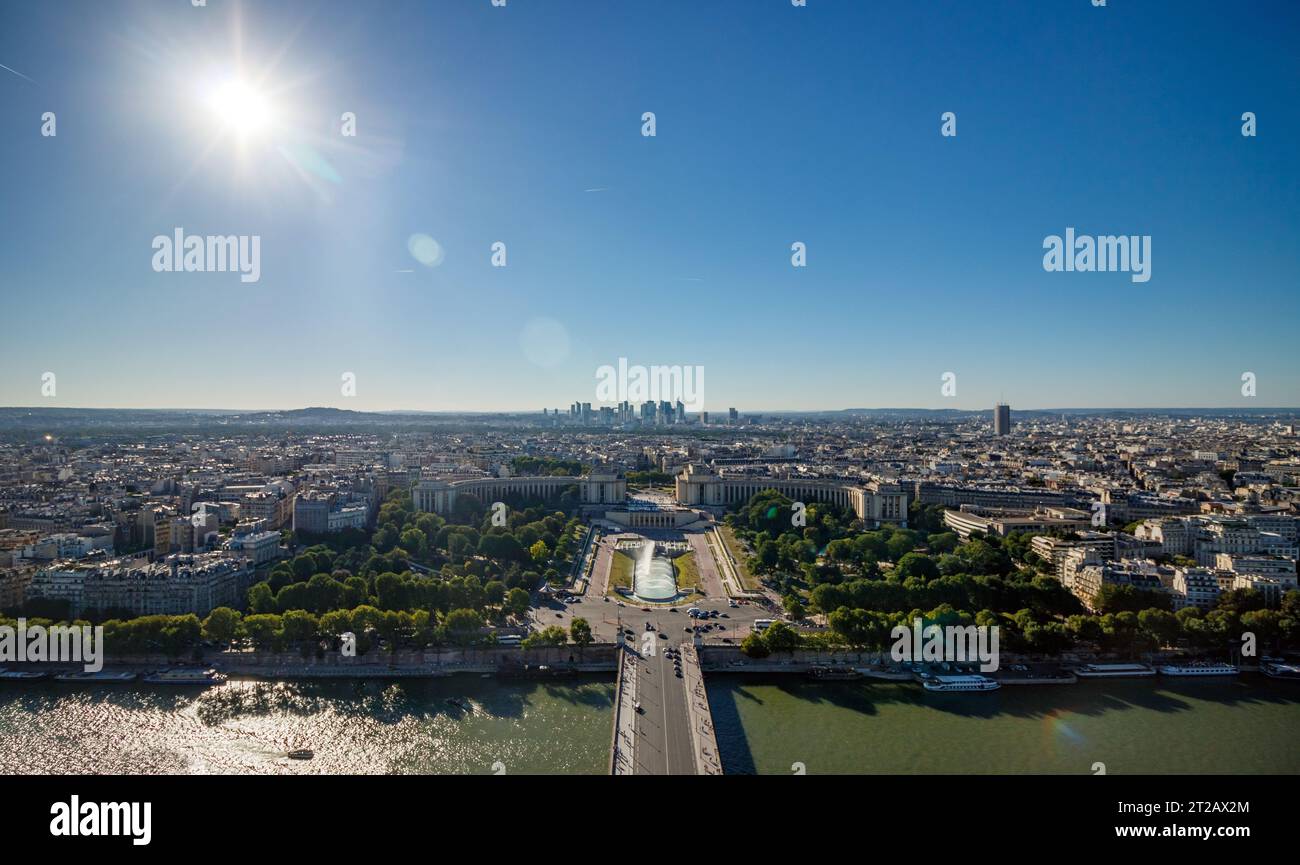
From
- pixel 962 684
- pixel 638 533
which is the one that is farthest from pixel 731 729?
pixel 638 533

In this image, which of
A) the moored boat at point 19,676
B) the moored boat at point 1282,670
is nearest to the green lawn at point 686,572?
the moored boat at point 1282,670

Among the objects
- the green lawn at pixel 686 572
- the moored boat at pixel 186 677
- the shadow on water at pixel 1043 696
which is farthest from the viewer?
the green lawn at pixel 686 572

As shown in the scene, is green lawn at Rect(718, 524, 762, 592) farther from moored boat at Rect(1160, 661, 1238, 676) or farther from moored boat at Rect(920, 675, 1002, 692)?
moored boat at Rect(1160, 661, 1238, 676)

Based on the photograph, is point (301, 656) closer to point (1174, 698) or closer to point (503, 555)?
point (503, 555)

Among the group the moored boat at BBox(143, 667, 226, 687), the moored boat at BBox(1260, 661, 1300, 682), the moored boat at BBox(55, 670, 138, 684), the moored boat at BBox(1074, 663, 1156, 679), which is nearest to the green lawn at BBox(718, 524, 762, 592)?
the moored boat at BBox(1074, 663, 1156, 679)

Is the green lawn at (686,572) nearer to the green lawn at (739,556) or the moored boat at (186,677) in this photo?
the green lawn at (739,556)
